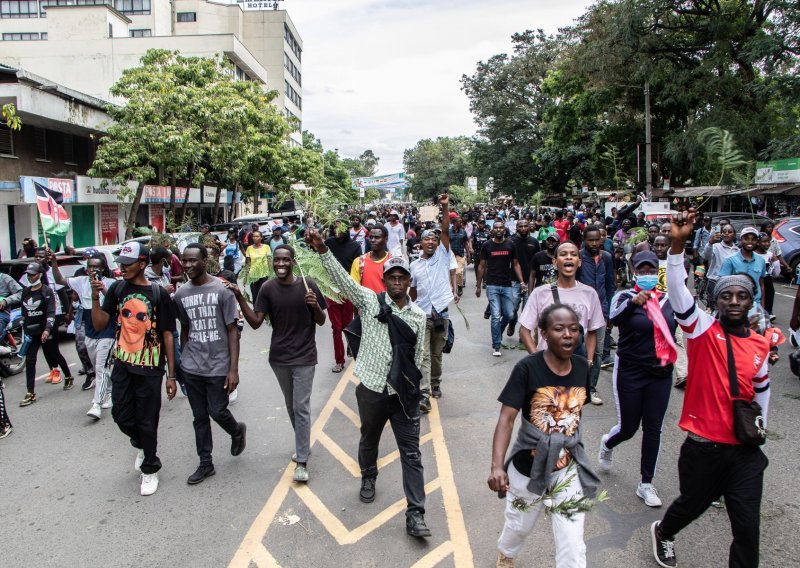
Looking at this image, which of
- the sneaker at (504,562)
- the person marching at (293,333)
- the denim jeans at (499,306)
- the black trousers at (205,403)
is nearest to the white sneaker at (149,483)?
the black trousers at (205,403)

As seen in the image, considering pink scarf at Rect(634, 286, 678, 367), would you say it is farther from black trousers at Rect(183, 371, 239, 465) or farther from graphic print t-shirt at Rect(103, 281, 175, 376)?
graphic print t-shirt at Rect(103, 281, 175, 376)

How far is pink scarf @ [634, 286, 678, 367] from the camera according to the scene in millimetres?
4367

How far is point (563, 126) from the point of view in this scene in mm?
36375

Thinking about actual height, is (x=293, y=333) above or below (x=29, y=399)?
above

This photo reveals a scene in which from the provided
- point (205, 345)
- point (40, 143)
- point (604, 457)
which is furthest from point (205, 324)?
point (40, 143)

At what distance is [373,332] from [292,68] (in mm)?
63080

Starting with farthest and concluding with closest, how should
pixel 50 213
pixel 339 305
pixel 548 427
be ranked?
pixel 339 305 < pixel 50 213 < pixel 548 427

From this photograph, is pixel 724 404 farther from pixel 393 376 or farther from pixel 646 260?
pixel 393 376

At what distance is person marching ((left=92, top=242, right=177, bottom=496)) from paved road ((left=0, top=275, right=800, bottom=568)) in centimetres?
51

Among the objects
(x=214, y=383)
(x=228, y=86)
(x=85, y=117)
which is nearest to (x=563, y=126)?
(x=228, y=86)

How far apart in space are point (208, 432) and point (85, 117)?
18.5 m

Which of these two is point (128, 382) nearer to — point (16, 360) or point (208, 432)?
point (208, 432)

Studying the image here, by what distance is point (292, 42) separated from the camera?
205 ft

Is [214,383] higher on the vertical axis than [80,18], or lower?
lower
